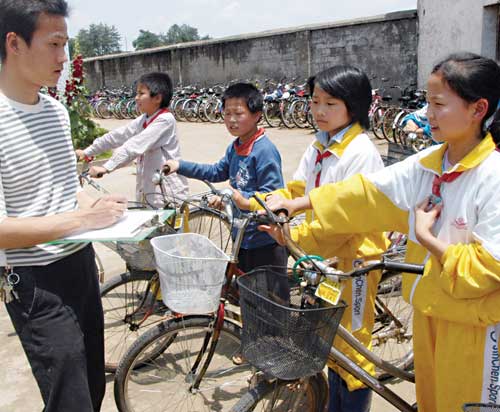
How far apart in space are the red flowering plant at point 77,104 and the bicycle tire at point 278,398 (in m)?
7.24

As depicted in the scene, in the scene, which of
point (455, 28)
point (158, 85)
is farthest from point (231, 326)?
point (455, 28)

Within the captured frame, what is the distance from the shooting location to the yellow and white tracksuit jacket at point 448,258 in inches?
60.4

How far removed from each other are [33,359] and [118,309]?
1595 mm

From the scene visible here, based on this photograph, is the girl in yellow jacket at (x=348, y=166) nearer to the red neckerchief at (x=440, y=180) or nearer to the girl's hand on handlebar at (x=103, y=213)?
the red neckerchief at (x=440, y=180)

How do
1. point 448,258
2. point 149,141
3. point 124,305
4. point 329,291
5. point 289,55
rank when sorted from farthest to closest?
1. point 289,55
2. point 149,141
3. point 124,305
4. point 329,291
5. point 448,258

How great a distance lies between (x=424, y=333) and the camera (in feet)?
6.01

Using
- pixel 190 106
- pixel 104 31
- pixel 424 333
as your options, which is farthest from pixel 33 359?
pixel 104 31

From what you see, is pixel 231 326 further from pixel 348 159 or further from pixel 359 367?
pixel 348 159

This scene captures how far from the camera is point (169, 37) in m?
89.4

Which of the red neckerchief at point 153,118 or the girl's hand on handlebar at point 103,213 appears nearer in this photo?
the girl's hand on handlebar at point 103,213

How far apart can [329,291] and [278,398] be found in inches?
23.2

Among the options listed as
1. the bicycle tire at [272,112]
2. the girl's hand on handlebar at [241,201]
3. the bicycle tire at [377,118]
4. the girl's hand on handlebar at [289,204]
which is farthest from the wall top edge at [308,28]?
the girl's hand on handlebar at [289,204]

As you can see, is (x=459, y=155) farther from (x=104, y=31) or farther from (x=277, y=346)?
(x=104, y=31)

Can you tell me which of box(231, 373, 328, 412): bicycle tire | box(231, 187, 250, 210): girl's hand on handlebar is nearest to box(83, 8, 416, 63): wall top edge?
box(231, 187, 250, 210): girl's hand on handlebar
